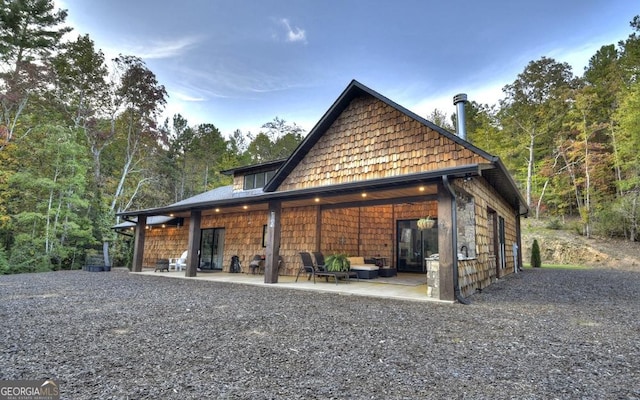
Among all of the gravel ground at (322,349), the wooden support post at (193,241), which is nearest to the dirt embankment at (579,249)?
the gravel ground at (322,349)

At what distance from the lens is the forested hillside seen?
1445 cm

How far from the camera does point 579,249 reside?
17156 millimetres

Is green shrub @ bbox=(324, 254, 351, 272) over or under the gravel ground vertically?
over

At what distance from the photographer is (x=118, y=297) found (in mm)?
6254

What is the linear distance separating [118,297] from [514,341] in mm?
6964

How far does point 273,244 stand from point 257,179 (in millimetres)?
5559

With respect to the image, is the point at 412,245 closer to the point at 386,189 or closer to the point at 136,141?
the point at 386,189

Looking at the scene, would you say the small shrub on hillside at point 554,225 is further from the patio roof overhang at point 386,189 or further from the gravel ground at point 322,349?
the gravel ground at point 322,349

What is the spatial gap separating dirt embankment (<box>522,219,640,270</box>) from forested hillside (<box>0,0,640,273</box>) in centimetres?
115

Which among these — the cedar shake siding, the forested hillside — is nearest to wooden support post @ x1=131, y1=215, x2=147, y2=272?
the forested hillside

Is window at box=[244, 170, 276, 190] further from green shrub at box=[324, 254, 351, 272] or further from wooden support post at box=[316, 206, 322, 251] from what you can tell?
green shrub at box=[324, 254, 351, 272]

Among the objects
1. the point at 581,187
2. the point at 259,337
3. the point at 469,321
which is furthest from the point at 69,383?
the point at 581,187

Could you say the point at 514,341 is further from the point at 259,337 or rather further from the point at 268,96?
the point at 268,96

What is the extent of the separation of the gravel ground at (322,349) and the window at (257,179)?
812 cm
